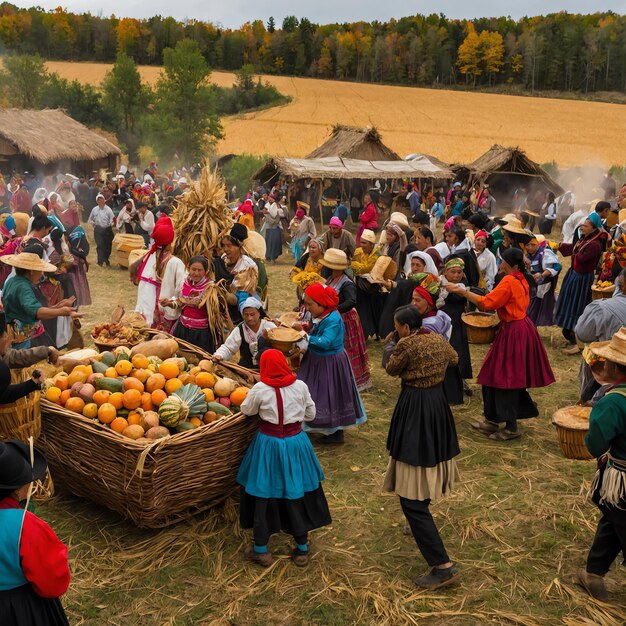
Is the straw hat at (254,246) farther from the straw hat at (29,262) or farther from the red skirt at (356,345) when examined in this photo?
the straw hat at (29,262)

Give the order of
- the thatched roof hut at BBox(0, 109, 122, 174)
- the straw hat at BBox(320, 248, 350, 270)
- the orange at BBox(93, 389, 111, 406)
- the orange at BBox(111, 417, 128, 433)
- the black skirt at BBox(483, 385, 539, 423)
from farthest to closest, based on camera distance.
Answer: the thatched roof hut at BBox(0, 109, 122, 174) < the straw hat at BBox(320, 248, 350, 270) < the black skirt at BBox(483, 385, 539, 423) < the orange at BBox(93, 389, 111, 406) < the orange at BBox(111, 417, 128, 433)

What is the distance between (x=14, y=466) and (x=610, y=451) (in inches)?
127

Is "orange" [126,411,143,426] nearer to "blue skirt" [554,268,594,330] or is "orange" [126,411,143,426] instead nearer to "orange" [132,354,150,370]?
"orange" [132,354,150,370]

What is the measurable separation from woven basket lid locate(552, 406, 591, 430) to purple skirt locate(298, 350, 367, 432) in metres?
2.10

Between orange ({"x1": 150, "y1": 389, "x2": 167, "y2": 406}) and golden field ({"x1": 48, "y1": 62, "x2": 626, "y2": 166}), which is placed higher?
golden field ({"x1": 48, "y1": 62, "x2": 626, "y2": 166})

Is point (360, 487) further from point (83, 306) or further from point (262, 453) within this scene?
point (83, 306)

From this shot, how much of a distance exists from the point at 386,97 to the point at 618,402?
202 ft

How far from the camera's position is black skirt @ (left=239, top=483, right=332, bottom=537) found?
4.65 metres

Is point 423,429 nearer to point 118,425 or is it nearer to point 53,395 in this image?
point 118,425

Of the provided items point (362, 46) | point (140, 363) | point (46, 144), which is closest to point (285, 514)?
point (140, 363)

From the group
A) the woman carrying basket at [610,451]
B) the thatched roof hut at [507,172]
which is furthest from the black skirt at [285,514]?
the thatched roof hut at [507,172]

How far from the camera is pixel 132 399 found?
498 centimetres

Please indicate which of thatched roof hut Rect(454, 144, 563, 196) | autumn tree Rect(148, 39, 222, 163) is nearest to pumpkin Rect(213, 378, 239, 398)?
thatched roof hut Rect(454, 144, 563, 196)

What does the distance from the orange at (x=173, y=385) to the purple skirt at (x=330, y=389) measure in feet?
4.67
